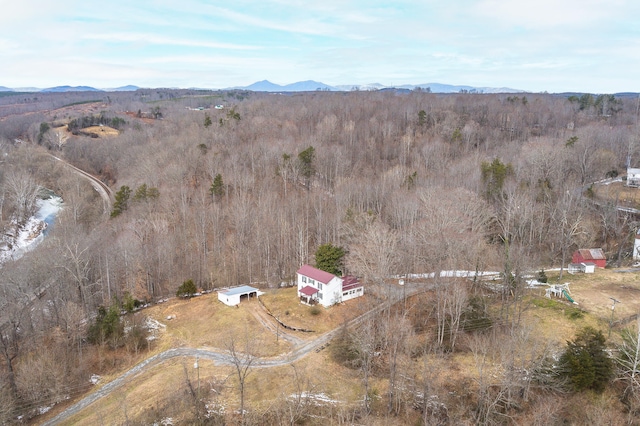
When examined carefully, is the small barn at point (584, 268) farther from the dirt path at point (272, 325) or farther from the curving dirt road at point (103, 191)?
the curving dirt road at point (103, 191)

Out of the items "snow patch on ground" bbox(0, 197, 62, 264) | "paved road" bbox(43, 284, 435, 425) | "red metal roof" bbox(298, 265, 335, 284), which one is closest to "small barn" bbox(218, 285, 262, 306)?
"red metal roof" bbox(298, 265, 335, 284)

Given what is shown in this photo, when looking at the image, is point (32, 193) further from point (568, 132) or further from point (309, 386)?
point (568, 132)

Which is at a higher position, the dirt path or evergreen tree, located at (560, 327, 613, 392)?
evergreen tree, located at (560, 327, 613, 392)

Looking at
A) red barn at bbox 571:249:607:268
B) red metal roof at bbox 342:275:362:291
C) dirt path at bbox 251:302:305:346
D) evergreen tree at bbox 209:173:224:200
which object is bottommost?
dirt path at bbox 251:302:305:346

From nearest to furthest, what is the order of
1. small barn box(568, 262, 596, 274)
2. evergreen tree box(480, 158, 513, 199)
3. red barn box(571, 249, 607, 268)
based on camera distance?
small barn box(568, 262, 596, 274)
red barn box(571, 249, 607, 268)
evergreen tree box(480, 158, 513, 199)

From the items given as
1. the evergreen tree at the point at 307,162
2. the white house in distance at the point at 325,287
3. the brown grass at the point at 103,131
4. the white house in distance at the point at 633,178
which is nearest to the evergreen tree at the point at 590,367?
the white house in distance at the point at 325,287

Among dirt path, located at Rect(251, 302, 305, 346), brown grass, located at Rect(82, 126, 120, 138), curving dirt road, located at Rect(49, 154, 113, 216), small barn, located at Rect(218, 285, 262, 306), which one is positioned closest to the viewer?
dirt path, located at Rect(251, 302, 305, 346)

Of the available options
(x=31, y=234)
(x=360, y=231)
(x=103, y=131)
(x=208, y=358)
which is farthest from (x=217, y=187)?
(x=103, y=131)

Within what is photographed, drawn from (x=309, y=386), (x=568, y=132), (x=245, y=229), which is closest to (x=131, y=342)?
(x=309, y=386)

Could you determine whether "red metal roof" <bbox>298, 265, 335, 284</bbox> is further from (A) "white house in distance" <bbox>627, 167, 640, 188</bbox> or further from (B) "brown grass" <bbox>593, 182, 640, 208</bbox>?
(A) "white house in distance" <bbox>627, 167, 640, 188</bbox>
